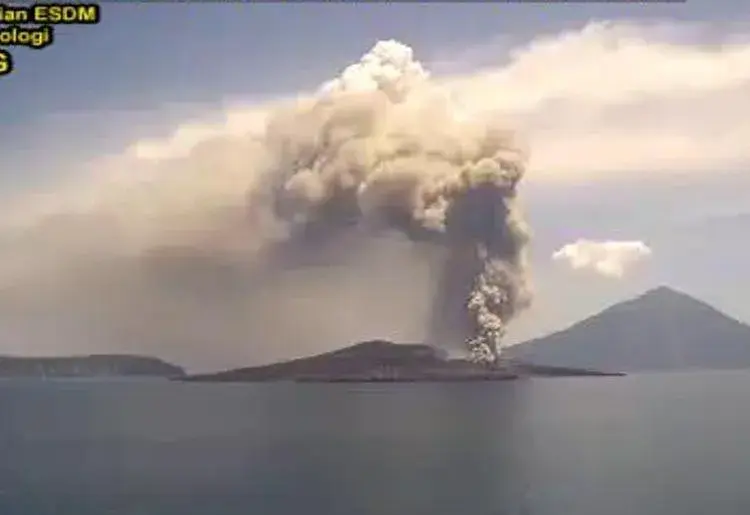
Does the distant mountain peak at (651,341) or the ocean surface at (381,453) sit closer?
the ocean surface at (381,453)

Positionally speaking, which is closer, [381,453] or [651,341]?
[381,453]

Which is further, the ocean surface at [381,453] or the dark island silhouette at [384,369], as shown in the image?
the dark island silhouette at [384,369]

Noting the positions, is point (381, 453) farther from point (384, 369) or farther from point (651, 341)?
point (651, 341)

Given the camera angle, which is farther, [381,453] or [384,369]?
[384,369]

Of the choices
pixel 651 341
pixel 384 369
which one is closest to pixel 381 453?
pixel 384 369

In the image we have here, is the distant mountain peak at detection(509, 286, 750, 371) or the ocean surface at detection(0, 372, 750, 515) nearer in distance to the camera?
the ocean surface at detection(0, 372, 750, 515)

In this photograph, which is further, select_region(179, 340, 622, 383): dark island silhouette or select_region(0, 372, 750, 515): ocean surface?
select_region(179, 340, 622, 383): dark island silhouette

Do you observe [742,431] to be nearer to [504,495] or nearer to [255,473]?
[504,495]

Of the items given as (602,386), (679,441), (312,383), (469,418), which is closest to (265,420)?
(469,418)
